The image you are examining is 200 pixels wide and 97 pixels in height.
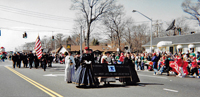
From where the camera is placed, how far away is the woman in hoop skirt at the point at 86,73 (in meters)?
9.81

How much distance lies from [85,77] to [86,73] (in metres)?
0.20

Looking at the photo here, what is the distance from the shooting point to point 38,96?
7.96m

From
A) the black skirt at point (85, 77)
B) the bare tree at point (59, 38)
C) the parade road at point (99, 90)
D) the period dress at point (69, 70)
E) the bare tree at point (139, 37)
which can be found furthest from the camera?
the bare tree at point (59, 38)

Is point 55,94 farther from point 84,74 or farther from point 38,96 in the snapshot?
point 84,74

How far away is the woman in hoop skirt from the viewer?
981cm

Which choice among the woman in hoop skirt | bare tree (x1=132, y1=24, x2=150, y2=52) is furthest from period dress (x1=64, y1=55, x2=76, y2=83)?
bare tree (x1=132, y1=24, x2=150, y2=52)

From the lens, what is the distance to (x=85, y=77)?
9.84 m

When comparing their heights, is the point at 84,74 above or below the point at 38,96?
above

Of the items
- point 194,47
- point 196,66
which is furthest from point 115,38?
point 196,66

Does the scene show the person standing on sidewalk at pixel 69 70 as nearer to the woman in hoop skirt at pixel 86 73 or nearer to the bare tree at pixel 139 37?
the woman in hoop skirt at pixel 86 73

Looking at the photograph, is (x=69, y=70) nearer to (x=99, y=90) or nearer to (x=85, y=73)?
(x=85, y=73)

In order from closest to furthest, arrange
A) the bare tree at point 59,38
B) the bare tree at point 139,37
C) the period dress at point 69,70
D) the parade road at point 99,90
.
A: the parade road at point 99,90 < the period dress at point 69,70 < the bare tree at point 139,37 < the bare tree at point 59,38

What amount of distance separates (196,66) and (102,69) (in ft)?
28.7

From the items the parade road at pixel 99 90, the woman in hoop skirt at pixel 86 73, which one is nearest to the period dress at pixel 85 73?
the woman in hoop skirt at pixel 86 73
